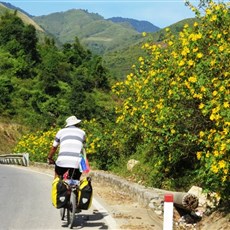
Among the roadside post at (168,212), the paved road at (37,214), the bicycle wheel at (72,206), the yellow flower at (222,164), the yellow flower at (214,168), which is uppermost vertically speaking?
the yellow flower at (222,164)

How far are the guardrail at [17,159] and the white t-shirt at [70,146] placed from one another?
22.0 meters

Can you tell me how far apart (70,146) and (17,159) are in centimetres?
2508

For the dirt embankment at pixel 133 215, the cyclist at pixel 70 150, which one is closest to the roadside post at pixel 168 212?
the dirt embankment at pixel 133 215

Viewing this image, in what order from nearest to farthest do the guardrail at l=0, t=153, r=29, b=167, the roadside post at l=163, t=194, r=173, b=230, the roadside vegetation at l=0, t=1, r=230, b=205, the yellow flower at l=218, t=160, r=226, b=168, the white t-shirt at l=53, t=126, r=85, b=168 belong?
1. the roadside post at l=163, t=194, r=173, b=230
2. the yellow flower at l=218, t=160, r=226, b=168
3. the roadside vegetation at l=0, t=1, r=230, b=205
4. the white t-shirt at l=53, t=126, r=85, b=168
5. the guardrail at l=0, t=153, r=29, b=167

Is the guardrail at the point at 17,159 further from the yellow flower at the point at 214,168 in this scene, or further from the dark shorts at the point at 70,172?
the yellow flower at the point at 214,168

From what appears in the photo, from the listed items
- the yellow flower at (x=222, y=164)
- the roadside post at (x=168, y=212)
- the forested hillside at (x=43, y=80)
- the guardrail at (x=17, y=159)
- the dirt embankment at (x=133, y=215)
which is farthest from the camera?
the forested hillside at (x=43, y=80)

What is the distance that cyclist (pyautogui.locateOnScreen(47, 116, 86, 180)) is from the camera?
8703 mm

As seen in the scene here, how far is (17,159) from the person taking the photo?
33.2 metres

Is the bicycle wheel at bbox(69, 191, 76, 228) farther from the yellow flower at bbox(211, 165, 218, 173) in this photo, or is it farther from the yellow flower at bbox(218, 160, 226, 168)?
the yellow flower at bbox(218, 160, 226, 168)

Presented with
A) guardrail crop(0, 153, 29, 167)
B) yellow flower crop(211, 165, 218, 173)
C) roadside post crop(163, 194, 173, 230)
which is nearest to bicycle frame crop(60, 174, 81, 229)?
roadside post crop(163, 194, 173, 230)

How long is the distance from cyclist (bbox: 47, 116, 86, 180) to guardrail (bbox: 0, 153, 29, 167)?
72.1 feet

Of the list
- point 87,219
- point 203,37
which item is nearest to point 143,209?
point 87,219

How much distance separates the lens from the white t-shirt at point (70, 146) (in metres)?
8.70

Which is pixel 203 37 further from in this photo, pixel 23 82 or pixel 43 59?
pixel 43 59
